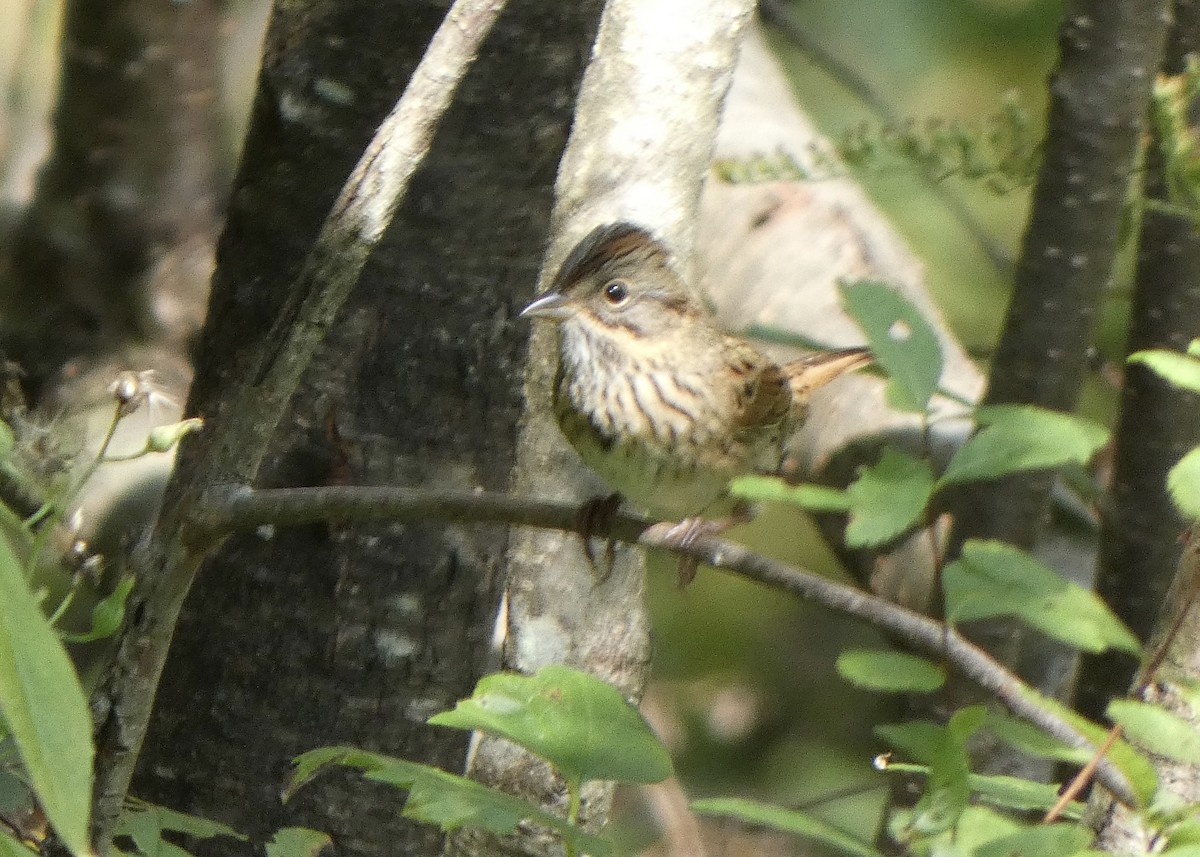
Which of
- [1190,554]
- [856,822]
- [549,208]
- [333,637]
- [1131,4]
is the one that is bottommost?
[856,822]

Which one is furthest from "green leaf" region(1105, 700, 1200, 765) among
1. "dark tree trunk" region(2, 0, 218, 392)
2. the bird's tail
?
"dark tree trunk" region(2, 0, 218, 392)

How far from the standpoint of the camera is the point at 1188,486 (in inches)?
43.1

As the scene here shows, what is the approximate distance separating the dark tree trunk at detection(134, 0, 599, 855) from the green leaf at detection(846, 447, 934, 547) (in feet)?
2.86

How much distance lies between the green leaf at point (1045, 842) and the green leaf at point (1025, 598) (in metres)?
0.24

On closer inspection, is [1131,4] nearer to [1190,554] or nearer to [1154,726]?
A: [1190,554]

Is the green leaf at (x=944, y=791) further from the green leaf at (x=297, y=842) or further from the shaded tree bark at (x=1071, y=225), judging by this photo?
the shaded tree bark at (x=1071, y=225)

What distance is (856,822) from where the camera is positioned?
11.7ft

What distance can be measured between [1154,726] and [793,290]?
1.97m

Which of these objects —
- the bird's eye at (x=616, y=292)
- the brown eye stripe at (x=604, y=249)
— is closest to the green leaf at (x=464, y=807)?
the brown eye stripe at (x=604, y=249)

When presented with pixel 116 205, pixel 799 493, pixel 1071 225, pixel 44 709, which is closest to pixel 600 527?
pixel 799 493

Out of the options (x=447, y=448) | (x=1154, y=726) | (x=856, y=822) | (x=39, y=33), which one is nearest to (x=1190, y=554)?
(x=1154, y=726)

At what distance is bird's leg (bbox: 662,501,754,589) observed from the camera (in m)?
1.65

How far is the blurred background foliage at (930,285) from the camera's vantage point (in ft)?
12.0

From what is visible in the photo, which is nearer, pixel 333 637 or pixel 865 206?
pixel 333 637
